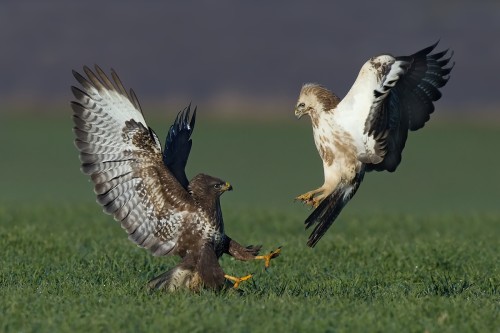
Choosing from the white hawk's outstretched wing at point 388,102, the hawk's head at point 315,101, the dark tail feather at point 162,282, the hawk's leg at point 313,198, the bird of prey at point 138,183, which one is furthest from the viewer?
the hawk's head at point 315,101

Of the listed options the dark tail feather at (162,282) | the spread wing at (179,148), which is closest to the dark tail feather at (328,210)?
the spread wing at (179,148)

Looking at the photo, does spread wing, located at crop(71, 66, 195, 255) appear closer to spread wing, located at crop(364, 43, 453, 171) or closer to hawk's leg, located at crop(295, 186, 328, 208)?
hawk's leg, located at crop(295, 186, 328, 208)

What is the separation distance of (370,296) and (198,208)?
5.11 feet

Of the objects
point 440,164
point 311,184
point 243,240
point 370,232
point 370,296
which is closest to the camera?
point 370,296

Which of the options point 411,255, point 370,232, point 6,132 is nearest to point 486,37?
point 6,132

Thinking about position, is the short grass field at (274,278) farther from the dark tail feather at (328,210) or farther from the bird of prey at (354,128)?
the bird of prey at (354,128)

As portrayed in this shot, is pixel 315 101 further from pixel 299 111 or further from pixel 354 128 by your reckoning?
pixel 354 128

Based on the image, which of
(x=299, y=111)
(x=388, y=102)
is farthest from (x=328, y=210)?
(x=388, y=102)

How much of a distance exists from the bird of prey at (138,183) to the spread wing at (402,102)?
1464 mm

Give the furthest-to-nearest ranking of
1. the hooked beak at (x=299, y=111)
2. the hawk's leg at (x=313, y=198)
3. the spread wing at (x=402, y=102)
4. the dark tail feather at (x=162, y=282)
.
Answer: the hooked beak at (x=299, y=111) < the hawk's leg at (x=313, y=198) < the spread wing at (x=402, y=102) < the dark tail feather at (x=162, y=282)

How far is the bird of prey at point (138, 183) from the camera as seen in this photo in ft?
31.3

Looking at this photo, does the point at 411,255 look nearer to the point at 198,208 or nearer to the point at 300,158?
the point at 198,208

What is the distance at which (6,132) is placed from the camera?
3975 centimetres

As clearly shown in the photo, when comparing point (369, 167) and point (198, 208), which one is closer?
point (198, 208)
